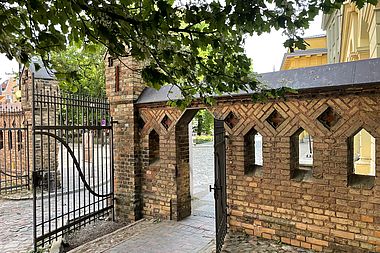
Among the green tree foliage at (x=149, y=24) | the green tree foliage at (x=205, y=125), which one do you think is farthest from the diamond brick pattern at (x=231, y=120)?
the green tree foliage at (x=205, y=125)

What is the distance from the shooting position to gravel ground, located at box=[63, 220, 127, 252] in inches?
210

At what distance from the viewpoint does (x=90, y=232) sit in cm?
586

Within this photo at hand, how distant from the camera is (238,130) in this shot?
510 centimetres

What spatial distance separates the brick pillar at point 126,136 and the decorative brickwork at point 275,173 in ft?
0.07

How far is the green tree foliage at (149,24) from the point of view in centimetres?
195

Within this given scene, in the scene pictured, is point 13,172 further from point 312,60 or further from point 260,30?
point 312,60

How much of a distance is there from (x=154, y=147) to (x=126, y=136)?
612mm

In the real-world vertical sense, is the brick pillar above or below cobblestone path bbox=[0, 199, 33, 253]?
above

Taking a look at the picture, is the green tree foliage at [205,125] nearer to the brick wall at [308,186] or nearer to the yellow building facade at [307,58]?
the yellow building facade at [307,58]

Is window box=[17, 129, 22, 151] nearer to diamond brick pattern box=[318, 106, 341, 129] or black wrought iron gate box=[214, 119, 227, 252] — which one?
black wrought iron gate box=[214, 119, 227, 252]

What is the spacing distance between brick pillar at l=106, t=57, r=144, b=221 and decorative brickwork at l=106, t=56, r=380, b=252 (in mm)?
20

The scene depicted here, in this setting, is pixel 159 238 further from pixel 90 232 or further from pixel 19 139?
pixel 19 139

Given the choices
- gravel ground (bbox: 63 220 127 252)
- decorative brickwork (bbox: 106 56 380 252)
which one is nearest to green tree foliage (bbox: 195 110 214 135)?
decorative brickwork (bbox: 106 56 380 252)

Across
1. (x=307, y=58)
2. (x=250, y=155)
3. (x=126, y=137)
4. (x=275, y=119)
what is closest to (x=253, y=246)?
(x=250, y=155)
